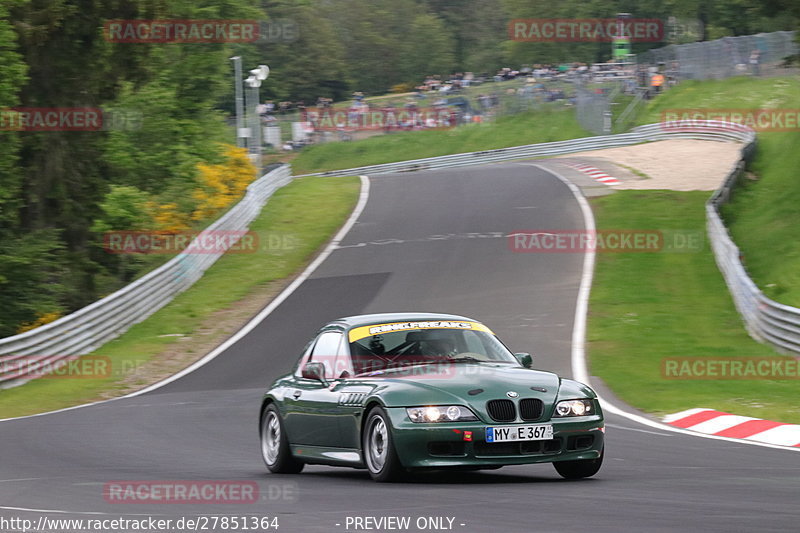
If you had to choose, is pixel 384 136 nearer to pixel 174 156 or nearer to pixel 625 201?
pixel 174 156

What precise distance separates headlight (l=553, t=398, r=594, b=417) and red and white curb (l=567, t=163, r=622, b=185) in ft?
104

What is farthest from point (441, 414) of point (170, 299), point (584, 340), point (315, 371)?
point (170, 299)

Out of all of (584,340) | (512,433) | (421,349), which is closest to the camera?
(512,433)

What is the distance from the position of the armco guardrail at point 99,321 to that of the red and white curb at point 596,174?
1350cm

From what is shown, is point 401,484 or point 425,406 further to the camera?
point 401,484

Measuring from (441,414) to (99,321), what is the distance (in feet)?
56.4

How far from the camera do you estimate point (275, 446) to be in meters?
10.3

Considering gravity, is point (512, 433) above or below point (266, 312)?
above

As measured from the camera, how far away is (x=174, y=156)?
165ft

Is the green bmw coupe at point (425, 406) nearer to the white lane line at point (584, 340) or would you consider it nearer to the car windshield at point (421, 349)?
the car windshield at point (421, 349)

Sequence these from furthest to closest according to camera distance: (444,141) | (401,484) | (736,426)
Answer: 1. (444,141)
2. (736,426)
3. (401,484)

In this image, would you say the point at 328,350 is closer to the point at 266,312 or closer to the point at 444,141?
the point at 266,312

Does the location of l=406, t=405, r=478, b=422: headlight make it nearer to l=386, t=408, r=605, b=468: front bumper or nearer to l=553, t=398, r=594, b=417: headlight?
l=386, t=408, r=605, b=468: front bumper

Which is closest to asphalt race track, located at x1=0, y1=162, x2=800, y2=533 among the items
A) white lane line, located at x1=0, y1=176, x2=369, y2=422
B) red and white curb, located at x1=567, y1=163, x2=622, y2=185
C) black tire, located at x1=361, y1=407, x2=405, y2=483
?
black tire, located at x1=361, y1=407, x2=405, y2=483
